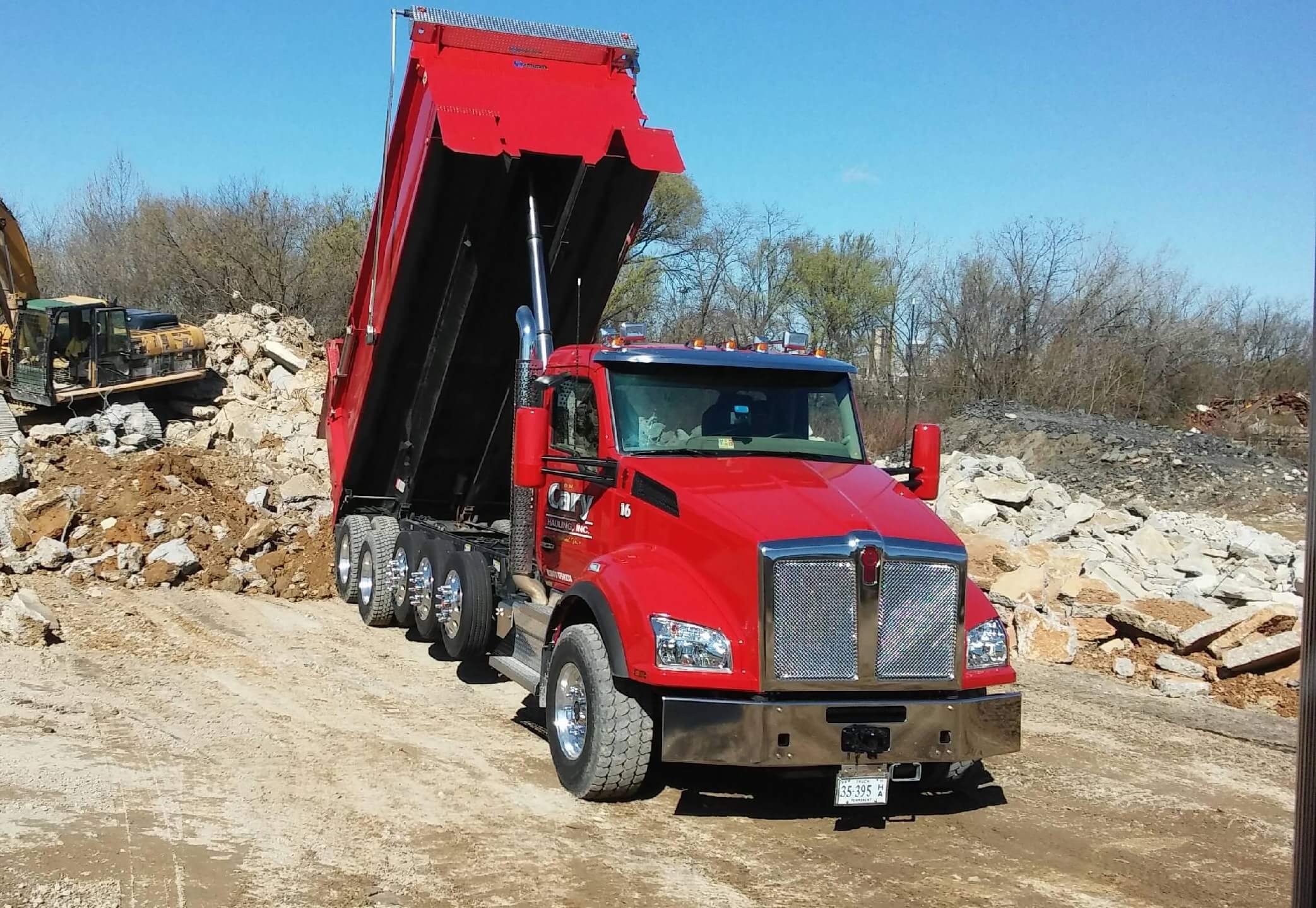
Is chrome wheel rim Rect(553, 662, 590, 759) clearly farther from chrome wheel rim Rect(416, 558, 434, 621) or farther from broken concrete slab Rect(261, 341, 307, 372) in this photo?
broken concrete slab Rect(261, 341, 307, 372)

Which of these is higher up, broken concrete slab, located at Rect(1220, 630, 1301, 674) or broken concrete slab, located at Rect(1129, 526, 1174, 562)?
broken concrete slab, located at Rect(1129, 526, 1174, 562)

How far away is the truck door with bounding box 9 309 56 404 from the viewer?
18.1 meters

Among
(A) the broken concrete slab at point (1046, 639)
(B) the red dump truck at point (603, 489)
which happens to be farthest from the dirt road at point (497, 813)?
(A) the broken concrete slab at point (1046, 639)

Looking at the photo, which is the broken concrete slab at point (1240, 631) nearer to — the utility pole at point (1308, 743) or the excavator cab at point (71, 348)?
the utility pole at point (1308, 743)

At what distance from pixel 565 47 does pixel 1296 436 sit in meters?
23.2

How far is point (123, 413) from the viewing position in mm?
18031

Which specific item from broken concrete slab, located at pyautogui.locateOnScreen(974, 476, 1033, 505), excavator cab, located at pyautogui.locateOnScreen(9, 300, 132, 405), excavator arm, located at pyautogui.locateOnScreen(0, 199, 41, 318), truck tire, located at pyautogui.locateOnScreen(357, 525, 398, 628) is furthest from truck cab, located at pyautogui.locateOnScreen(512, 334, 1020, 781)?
excavator arm, located at pyautogui.locateOnScreen(0, 199, 41, 318)

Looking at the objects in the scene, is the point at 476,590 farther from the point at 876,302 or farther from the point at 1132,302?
the point at 1132,302

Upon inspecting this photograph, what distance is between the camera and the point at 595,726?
5887 mm

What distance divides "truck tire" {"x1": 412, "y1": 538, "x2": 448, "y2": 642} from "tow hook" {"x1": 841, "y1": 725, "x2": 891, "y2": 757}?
424cm

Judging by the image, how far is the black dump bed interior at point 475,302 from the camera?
8.99m

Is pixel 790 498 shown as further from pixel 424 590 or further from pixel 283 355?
pixel 283 355

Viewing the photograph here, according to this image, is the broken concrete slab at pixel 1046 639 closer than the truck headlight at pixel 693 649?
No

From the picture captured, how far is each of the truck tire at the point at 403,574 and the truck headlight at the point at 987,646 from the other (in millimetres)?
5163
